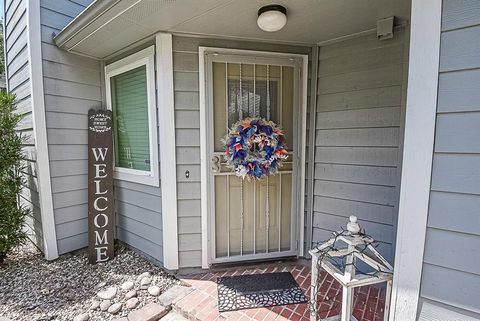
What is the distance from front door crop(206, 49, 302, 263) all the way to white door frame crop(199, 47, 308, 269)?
26 millimetres

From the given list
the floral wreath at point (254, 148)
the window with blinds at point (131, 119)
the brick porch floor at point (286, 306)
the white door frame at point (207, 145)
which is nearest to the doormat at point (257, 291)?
the brick porch floor at point (286, 306)

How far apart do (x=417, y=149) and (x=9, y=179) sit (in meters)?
3.55

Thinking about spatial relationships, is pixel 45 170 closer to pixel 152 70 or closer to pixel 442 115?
pixel 152 70

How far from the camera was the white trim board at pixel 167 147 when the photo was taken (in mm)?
2102

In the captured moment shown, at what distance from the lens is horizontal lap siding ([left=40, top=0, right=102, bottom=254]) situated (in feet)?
8.23

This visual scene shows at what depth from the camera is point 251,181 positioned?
7.72 feet

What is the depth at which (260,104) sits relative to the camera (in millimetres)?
2324

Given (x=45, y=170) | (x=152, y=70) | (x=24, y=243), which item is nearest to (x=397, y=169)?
(x=152, y=70)

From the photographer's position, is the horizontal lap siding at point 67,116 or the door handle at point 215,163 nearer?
the door handle at point 215,163

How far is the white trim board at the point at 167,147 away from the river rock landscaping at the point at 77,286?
29cm

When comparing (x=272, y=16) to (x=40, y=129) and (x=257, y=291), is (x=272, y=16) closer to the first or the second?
(x=257, y=291)

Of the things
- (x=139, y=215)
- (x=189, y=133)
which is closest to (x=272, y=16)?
(x=189, y=133)

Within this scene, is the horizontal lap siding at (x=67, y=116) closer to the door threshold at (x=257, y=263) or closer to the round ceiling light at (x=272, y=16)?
the door threshold at (x=257, y=263)

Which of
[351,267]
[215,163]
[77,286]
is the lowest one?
[77,286]
